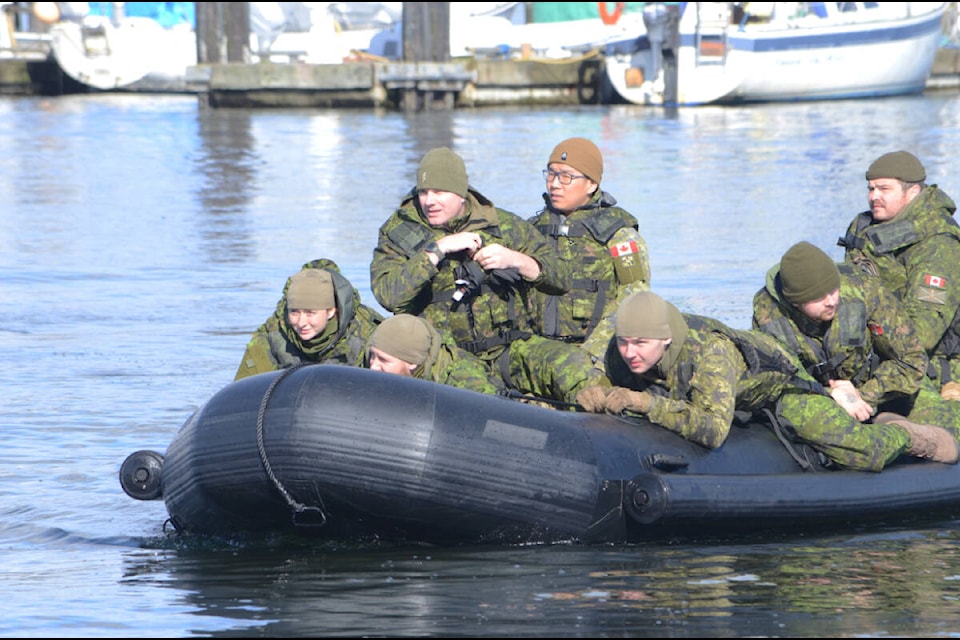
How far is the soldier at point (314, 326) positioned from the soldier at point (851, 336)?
5.64ft

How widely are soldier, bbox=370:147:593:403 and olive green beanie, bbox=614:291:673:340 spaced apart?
771 mm

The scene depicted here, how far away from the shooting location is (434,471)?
6320mm

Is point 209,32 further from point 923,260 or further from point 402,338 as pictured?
point 402,338

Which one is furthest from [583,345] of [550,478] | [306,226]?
[306,226]

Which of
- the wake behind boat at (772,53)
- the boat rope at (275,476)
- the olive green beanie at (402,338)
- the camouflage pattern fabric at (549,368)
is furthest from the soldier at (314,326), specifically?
the wake behind boat at (772,53)

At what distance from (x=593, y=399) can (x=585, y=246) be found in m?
1.35

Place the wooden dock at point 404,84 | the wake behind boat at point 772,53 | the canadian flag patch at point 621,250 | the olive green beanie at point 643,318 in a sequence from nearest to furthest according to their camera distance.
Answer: the olive green beanie at point 643,318 → the canadian flag patch at point 621,250 → the wooden dock at point 404,84 → the wake behind boat at point 772,53

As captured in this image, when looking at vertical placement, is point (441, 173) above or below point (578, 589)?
above

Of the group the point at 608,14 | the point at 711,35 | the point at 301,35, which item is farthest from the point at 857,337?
the point at 301,35

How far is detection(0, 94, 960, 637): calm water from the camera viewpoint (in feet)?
19.2

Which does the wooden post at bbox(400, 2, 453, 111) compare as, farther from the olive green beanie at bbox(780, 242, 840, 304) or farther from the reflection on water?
the reflection on water

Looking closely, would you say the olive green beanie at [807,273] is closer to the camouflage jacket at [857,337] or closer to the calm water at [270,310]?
the camouflage jacket at [857,337]

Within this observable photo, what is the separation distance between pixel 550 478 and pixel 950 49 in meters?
43.3

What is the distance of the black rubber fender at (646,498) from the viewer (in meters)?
6.59
